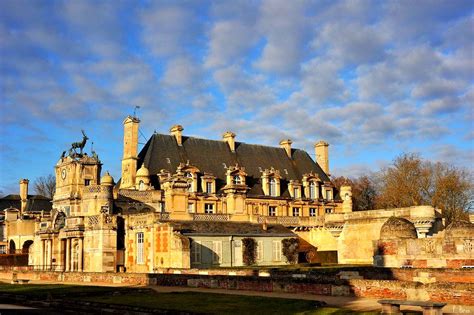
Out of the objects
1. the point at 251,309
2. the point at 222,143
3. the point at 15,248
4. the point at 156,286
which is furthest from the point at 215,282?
the point at 15,248

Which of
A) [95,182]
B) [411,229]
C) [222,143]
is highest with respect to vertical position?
[222,143]

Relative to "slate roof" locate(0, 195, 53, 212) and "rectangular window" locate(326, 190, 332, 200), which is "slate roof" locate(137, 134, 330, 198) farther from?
"slate roof" locate(0, 195, 53, 212)

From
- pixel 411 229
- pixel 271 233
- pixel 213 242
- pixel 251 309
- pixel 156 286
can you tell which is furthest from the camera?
pixel 271 233

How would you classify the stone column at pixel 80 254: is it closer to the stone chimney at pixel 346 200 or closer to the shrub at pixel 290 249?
the shrub at pixel 290 249

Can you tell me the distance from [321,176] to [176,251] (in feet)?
109

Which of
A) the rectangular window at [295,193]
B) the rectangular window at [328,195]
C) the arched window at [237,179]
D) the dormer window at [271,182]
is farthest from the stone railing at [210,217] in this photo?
the rectangular window at [328,195]

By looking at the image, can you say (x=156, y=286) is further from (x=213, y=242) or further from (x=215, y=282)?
(x=213, y=242)

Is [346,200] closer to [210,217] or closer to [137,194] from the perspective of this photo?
[210,217]

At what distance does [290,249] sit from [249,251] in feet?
13.5

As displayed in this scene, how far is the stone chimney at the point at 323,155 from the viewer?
69500 mm

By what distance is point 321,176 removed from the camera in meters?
65.6

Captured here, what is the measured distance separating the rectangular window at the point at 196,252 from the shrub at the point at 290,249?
7959 millimetres

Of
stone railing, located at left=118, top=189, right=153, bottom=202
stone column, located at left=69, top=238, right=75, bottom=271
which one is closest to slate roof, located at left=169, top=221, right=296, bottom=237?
stone column, located at left=69, top=238, right=75, bottom=271

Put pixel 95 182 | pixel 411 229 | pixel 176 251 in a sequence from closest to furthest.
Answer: pixel 411 229 → pixel 176 251 → pixel 95 182
